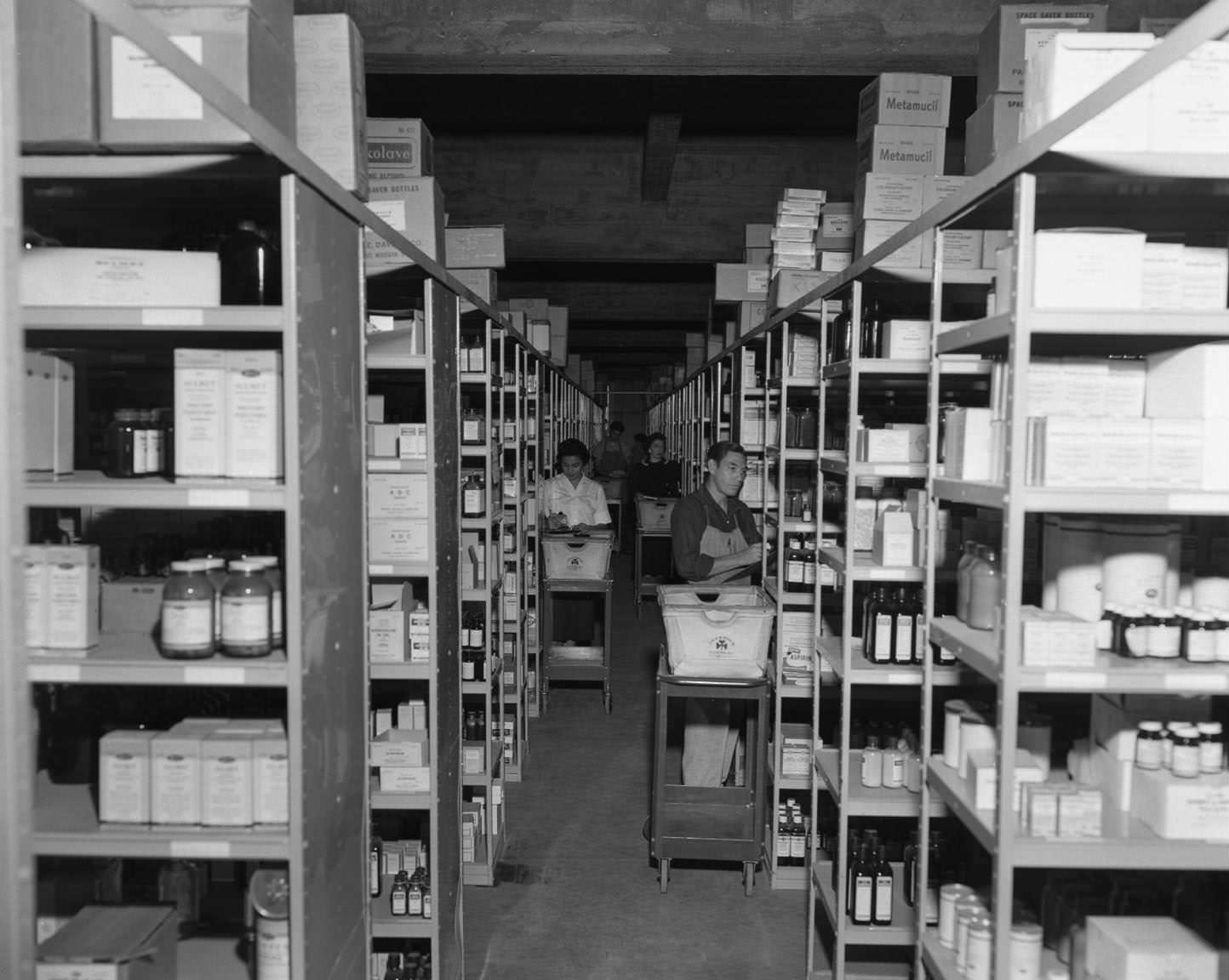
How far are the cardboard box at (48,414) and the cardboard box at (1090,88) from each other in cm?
240

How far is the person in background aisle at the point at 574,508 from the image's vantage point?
A: 8328 millimetres

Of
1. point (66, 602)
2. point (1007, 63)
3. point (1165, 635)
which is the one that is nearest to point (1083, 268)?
point (1165, 635)

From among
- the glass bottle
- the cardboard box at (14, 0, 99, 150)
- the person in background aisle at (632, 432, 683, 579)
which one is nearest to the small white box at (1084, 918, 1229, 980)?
the glass bottle

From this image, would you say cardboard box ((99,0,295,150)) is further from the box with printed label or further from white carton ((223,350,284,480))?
the box with printed label

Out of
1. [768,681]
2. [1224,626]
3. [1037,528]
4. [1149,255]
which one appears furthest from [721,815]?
[1149,255]

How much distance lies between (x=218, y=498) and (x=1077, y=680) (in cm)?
196

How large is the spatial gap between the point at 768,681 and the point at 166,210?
3.32 meters

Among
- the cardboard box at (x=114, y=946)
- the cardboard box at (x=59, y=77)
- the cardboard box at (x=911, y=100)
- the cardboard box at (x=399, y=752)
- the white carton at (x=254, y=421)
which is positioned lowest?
the cardboard box at (x=114, y=946)

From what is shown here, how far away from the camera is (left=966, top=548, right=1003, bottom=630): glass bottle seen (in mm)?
2666

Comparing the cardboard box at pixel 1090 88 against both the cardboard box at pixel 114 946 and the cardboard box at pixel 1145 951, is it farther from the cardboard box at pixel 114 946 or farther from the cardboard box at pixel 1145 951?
the cardboard box at pixel 114 946

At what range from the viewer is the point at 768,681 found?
190 inches

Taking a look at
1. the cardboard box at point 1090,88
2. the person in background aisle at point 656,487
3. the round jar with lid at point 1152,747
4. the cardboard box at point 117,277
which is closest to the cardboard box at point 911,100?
the cardboard box at point 1090,88

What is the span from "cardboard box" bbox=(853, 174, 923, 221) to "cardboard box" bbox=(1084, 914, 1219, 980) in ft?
10.1

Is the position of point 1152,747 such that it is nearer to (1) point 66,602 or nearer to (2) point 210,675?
(2) point 210,675
